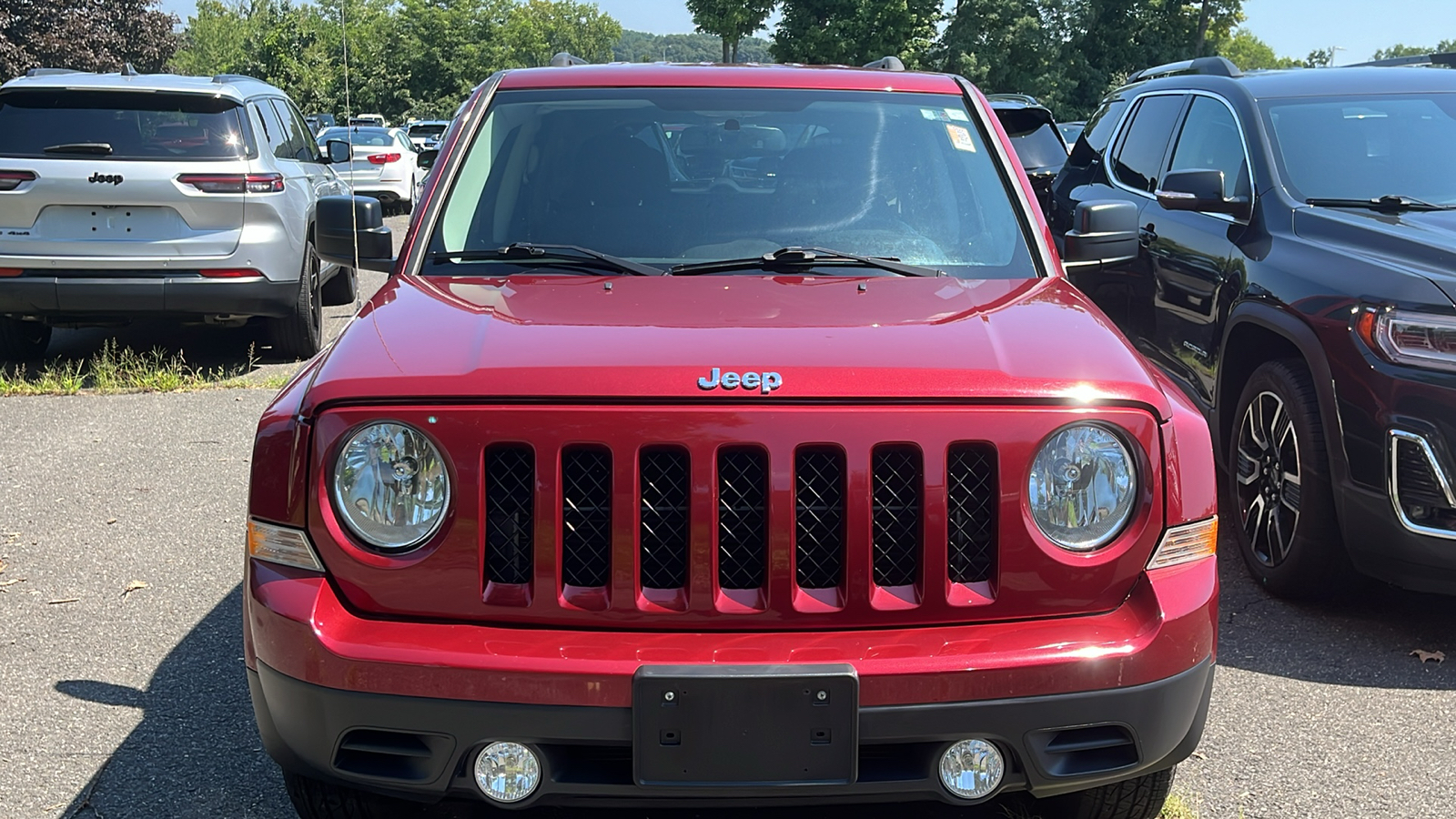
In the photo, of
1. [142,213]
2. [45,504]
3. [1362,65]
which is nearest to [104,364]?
[142,213]

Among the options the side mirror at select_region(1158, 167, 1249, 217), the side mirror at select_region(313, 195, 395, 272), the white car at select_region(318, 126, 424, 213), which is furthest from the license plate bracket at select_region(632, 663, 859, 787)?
the white car at select_region(318, 126, 424, 213)

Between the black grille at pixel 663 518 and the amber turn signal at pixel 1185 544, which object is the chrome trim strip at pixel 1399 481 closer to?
the amber turn signal at pixel 1185 544

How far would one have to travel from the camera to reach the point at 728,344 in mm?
2646

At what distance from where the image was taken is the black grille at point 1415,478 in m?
4.05

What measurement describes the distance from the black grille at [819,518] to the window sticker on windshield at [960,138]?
1720mm

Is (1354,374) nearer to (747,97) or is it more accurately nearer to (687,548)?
(747,97)

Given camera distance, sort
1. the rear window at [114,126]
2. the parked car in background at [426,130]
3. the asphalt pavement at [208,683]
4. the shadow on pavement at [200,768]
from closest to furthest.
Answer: the shadow on pavement at [200,768] < the asphalt pavement at [208,683] < the rear window at [114,126] < the parked car in background at [426,130]

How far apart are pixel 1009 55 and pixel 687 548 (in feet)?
172

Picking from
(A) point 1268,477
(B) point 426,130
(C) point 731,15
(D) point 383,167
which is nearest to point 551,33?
(C) point 731,15

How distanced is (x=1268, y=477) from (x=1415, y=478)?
747 mm

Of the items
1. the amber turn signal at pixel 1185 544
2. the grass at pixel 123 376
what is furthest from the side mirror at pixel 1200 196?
the grass at pixel 123 376

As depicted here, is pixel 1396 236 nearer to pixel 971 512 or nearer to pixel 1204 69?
pixel 1204 69

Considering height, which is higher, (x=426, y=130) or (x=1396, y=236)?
(x=1396, y=236)

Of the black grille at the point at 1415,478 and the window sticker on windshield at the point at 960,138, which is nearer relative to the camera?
the window sticker on windshield at the point at 960,138
